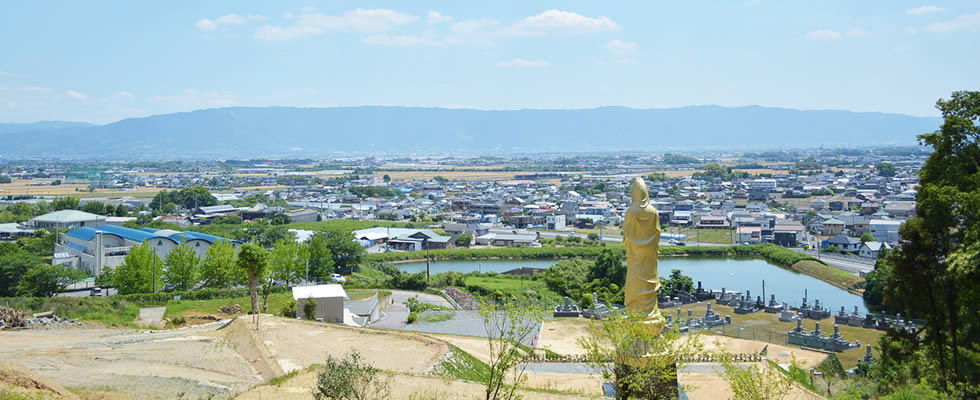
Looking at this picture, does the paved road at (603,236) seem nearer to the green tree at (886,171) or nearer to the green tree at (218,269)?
the green tree at (218,269)

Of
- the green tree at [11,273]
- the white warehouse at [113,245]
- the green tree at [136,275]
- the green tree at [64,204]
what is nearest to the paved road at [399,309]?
the white warehouse at [113,245]

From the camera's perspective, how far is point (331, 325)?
17516 millimetres

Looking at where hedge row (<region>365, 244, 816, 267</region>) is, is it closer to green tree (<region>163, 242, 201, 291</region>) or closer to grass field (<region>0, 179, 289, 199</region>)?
green tree (<region>163, 242, 201, 291</region>)

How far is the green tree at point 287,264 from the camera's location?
25.9 metres

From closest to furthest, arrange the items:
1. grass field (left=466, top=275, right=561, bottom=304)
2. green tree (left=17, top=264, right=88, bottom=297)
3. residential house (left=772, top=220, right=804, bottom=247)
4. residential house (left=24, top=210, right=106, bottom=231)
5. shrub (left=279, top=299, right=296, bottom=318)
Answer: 1. shrub (left=279, top=299, right=296, bottom=318)
2. green tree (left=17, top=264, right=88, bottom=297)
3. grass field (left=466, top=275, right=561, bottom=304)
4. residential house (left=24, top=210, right=106, bottom=231)
5. residential house (left=772, top=220, right=804, bottom=247)

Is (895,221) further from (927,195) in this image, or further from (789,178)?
(789,178)

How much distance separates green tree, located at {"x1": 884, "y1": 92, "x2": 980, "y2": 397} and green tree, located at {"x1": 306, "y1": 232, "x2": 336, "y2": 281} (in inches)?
802

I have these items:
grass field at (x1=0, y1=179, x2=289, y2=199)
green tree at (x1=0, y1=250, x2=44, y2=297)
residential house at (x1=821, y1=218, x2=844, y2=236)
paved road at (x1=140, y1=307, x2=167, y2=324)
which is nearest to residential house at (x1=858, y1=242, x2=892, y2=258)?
residential house at (x1=821, y1=218, x2=844, y2=236)

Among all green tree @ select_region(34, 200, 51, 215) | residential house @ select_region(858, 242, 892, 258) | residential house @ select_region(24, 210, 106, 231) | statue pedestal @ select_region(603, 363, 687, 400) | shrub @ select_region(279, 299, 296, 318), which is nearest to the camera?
statue pedestal @ select_region(603, 363, 687, 400)

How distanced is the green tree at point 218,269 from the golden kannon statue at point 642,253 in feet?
57.5

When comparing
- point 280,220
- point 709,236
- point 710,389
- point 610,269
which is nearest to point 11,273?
point 610,269

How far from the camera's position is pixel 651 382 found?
32.6 ft

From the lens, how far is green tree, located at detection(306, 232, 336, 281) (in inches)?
1132

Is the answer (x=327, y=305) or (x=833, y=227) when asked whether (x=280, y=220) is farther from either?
(x=833, y=227)
